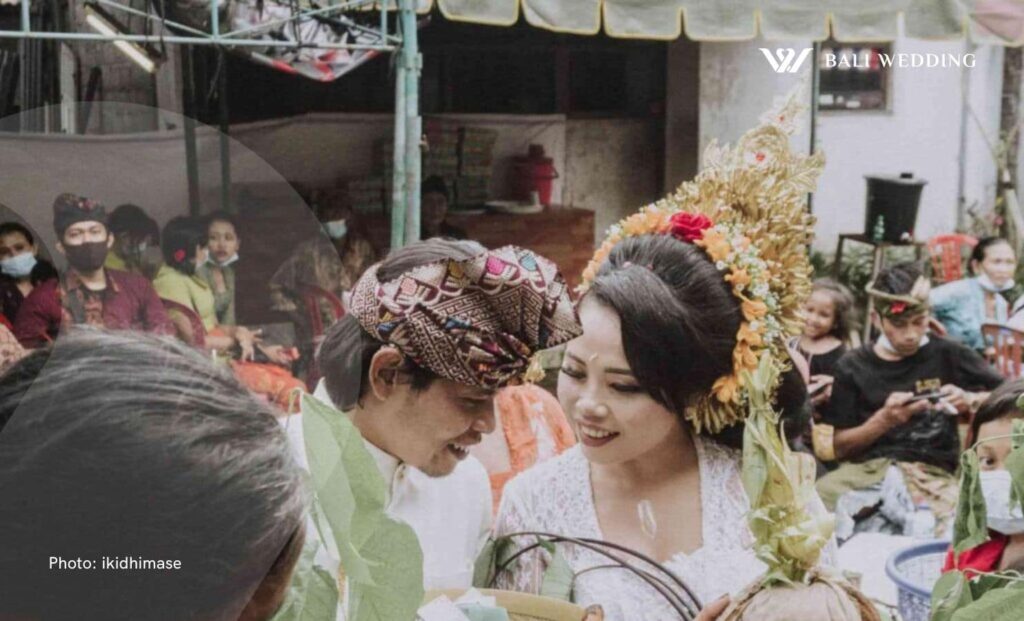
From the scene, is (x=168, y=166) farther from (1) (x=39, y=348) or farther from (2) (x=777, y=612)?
(2) (x=777, y=612)

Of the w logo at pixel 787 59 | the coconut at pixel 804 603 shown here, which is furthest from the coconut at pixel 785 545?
the w logo at pixel 787 59

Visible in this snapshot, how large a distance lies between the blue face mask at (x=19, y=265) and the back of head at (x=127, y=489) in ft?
1.33

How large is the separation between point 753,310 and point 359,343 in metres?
0.74

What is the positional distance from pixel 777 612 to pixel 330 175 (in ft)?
17.1

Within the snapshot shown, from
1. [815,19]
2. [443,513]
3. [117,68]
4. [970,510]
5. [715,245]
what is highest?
[815,19]

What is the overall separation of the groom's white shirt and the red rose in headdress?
0.55 m

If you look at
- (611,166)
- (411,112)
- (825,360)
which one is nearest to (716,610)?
(411,112)

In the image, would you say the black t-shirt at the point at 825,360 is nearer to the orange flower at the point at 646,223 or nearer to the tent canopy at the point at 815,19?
the tent canopy at the point at 815,19

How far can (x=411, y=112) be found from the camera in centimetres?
388

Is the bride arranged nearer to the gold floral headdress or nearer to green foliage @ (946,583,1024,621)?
the gold floral headdress

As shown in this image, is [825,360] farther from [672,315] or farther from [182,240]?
[182,240]

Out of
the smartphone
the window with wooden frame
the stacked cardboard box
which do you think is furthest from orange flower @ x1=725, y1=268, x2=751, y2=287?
the window with wooden frame

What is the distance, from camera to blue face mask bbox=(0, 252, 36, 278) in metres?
1.19

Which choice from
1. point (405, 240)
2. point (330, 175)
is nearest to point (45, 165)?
point (405, 240)
